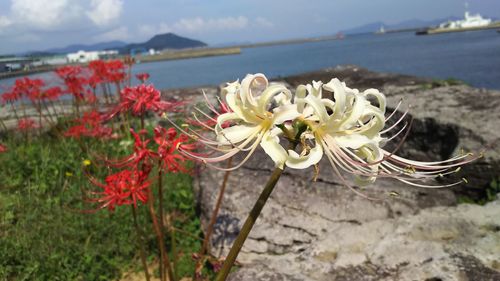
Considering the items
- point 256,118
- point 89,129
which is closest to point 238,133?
point 256,118

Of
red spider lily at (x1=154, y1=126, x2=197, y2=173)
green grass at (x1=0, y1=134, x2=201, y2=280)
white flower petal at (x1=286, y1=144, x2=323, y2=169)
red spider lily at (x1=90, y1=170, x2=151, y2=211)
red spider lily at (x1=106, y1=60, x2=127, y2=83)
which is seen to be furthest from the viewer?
red spider lily at (x1=106, y1=60, x2=127, y2=83)

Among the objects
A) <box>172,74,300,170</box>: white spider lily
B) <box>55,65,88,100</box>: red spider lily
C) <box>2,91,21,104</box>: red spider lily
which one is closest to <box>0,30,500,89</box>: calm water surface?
<box>2,91,21,104</box>: red spider lily

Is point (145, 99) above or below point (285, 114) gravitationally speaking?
below

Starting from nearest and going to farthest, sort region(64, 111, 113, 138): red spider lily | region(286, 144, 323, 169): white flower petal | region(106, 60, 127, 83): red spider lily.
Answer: region(286, 144, 323, 169): white flower petal < region(64, 111, 113, 138): red spider lily < region(106, 60, 127, 83): red spider lily

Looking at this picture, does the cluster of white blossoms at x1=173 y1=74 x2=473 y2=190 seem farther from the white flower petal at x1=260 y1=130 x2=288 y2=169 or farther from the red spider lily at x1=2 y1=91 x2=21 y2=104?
the red spider lily at x1=2 y1=91 x2=21 y2=104

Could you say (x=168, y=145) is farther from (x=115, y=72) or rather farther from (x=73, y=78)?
(x=115, y=72)

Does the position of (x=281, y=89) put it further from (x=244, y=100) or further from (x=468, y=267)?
(x=468, y=267)
